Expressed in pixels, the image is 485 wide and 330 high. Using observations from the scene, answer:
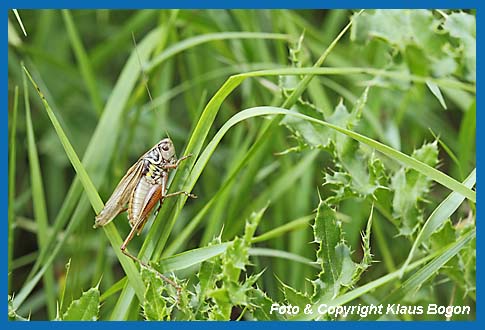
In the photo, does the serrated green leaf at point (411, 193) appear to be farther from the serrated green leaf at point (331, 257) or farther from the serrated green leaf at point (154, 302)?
the serrated green leaf at point (154, 302)

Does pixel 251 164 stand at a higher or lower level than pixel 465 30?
lower

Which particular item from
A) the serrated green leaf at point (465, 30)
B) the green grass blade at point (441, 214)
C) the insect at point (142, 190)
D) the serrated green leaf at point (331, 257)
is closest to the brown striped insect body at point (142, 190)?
the insect at point (142, 190)

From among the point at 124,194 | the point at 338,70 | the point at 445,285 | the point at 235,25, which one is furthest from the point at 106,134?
the point at 445,285

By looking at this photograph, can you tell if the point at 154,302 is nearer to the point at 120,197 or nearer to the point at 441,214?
the point at 120,197

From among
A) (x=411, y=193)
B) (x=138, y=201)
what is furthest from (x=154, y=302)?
(x=411, y=193)

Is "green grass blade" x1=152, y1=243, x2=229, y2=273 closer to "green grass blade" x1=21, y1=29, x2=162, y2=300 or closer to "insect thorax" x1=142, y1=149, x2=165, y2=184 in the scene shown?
"insect thorax" x1=142, y1=149, x2=165, y2=184

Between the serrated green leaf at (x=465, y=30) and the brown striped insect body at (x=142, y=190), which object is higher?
the serrated green leaf at (x=465, y=30)
